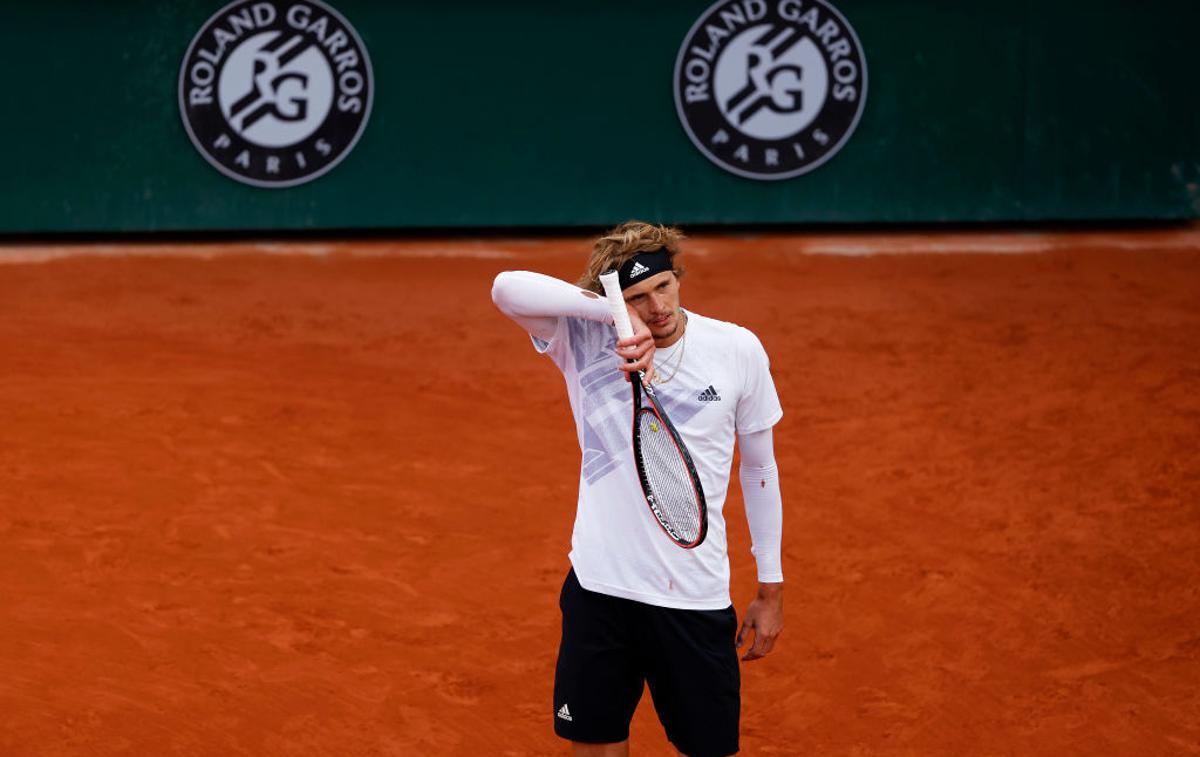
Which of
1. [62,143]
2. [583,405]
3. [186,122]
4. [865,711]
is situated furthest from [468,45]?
[583,405]

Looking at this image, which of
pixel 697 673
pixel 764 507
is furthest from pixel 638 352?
pixel 697 673

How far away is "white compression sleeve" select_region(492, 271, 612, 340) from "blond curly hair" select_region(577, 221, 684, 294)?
0.40 ft

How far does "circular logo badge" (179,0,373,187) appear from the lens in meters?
11.8

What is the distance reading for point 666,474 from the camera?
3652 millimetres

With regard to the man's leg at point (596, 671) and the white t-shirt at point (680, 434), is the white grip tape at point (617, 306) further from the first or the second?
the man's leg at point (596, 671)

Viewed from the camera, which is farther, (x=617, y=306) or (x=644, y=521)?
(x=644, y=521)

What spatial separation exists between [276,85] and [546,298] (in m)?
8.83

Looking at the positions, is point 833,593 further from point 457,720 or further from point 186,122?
point 186,122

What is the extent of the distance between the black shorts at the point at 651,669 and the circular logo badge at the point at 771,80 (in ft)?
27.7

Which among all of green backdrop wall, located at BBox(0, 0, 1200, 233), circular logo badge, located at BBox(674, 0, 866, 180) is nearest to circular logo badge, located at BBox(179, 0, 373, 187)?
green backdrop wall, located at BBox(0, 0, 1200, 233)

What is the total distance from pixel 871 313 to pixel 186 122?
5.80m

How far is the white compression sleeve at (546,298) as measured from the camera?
3.60m

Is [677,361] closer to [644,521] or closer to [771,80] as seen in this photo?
[644,521]

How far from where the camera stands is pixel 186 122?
11938 mm
